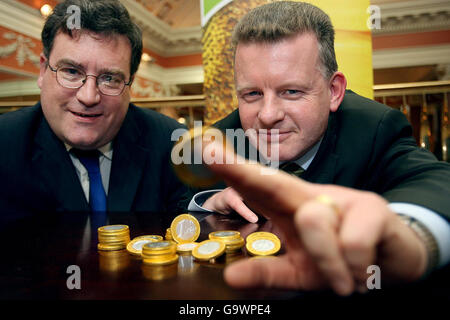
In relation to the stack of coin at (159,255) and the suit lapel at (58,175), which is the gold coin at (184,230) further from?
the suit lapel at (58,175)

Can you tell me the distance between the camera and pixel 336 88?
1105 mm

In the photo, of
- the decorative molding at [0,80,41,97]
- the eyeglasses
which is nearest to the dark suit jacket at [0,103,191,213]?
the eyeglasses

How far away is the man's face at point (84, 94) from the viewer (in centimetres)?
133

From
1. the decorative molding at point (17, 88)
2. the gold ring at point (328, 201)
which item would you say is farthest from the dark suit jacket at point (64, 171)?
the decorative molding at point (17, 88)

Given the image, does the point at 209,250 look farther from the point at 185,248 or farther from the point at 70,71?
the point at 70,71

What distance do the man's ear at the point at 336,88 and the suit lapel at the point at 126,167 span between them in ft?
2.77

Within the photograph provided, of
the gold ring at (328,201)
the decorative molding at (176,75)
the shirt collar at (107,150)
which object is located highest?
the decorative molding at (176,75)

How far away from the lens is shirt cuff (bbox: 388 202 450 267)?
49 centimetres

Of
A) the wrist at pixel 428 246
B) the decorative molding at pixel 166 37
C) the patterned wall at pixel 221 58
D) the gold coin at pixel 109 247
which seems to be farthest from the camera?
the decorative molding at pixel 166 37

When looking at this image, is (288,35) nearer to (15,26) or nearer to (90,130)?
(90,130)

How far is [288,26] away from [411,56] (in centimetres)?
831

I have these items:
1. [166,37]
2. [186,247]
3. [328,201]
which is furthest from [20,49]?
[328,201]

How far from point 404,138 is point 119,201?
1.06 metres
